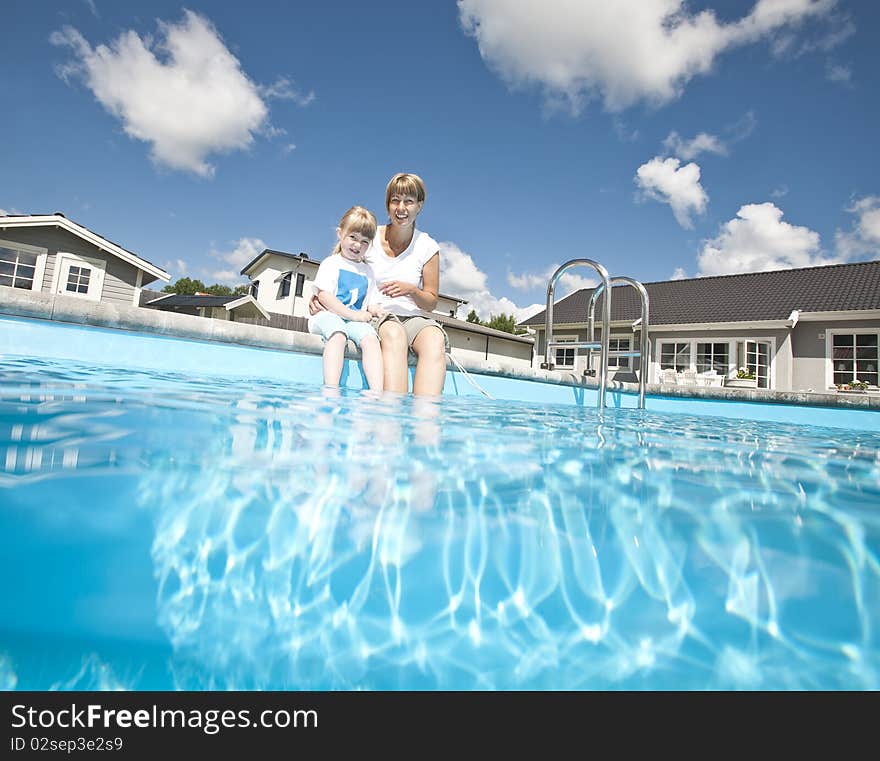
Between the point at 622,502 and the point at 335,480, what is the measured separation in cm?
48

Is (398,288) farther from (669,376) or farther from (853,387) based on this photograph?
(853,387)

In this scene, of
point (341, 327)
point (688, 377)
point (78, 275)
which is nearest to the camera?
point (341, 327)

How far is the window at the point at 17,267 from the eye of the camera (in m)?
12.1

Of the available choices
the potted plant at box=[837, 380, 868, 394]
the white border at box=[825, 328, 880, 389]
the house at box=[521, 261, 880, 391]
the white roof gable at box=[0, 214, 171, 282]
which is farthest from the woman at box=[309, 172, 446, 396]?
the white border at box=[825, 328, 880, 389]

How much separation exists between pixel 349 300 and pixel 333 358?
0.56 m

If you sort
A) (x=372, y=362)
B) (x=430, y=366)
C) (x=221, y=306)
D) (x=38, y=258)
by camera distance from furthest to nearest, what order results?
(x=221, y=306), (x=38, y=258), (x=430, y=366), (x=372, y=362)

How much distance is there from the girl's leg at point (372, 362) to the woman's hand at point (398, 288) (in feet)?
1.37

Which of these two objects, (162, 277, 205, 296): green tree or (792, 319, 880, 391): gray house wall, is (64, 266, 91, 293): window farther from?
(162, 277, 205, 296): green tree

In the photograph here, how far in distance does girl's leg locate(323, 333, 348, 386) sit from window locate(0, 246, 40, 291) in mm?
13735

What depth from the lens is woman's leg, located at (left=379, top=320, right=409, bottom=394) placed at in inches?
122

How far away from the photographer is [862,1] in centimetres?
1159

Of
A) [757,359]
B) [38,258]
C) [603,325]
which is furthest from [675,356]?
[38,258]

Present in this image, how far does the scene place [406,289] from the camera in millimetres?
3219

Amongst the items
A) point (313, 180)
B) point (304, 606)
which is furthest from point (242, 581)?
point (313, 180)
